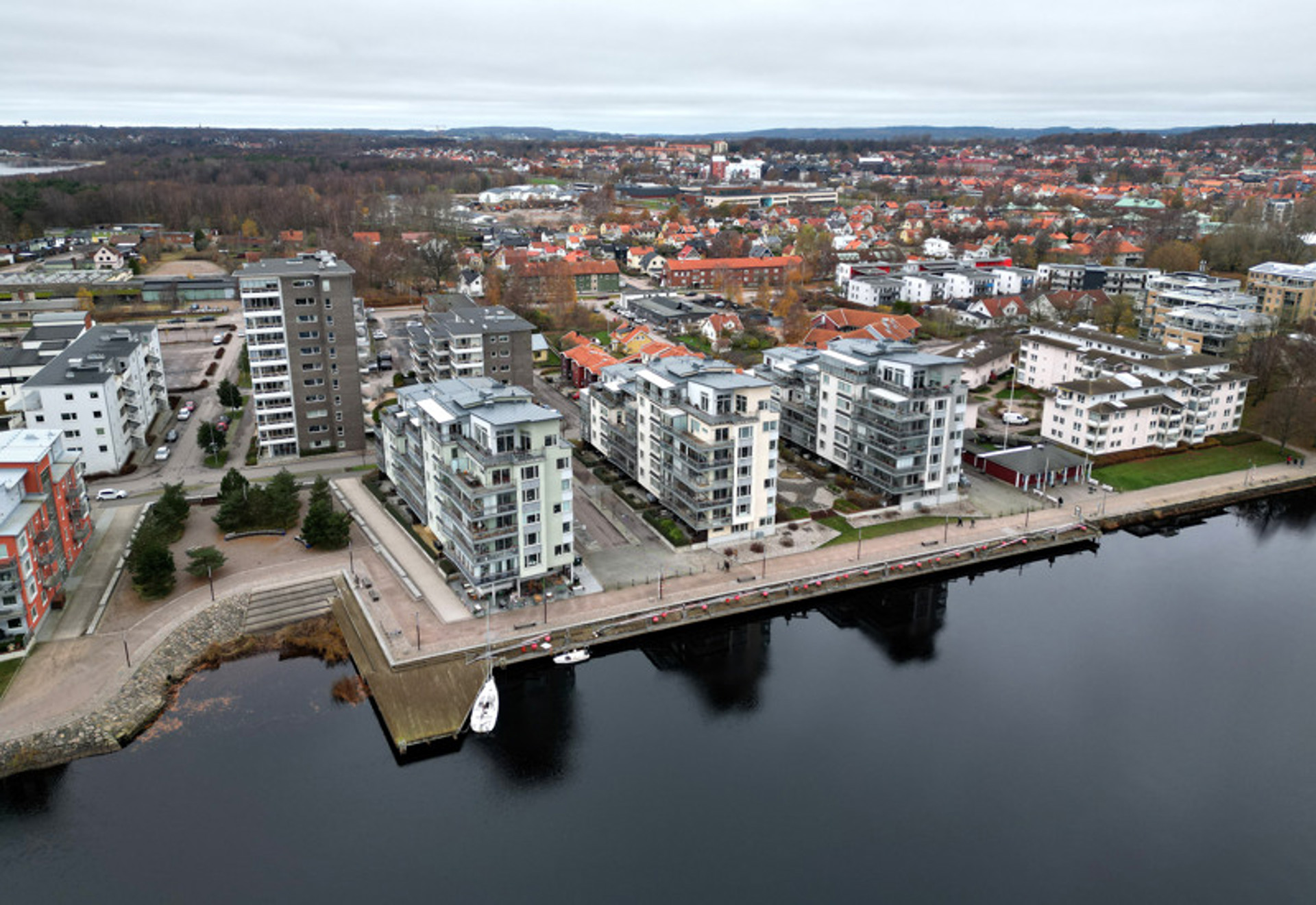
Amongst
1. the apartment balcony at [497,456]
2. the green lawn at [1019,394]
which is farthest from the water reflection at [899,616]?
the green lawn at [1019,394]

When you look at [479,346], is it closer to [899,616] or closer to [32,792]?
[899,616]

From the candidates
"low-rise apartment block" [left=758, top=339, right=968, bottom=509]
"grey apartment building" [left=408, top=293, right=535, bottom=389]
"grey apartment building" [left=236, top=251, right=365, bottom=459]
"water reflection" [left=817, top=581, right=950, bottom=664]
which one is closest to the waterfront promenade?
"water reflection" [left=817, top=581, right=950, bottom=664]

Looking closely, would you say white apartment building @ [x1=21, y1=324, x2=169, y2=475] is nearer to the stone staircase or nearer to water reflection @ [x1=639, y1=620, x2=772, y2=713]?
the stone staircase

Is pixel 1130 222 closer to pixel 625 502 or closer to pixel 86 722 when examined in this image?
pixel 625 502

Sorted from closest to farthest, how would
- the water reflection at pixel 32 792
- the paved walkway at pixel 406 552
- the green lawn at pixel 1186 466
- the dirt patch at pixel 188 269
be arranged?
the water reflection at pixel 32 792 → the paved walkway at pixel 406 552 → the green lawn at pixel 1186 466 → the dirt patch at pixel 188 269

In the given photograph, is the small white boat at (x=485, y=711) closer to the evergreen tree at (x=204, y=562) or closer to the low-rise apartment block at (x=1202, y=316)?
the evergreen tree at (x=204, y=562)

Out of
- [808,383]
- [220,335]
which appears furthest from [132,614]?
[220,335]
